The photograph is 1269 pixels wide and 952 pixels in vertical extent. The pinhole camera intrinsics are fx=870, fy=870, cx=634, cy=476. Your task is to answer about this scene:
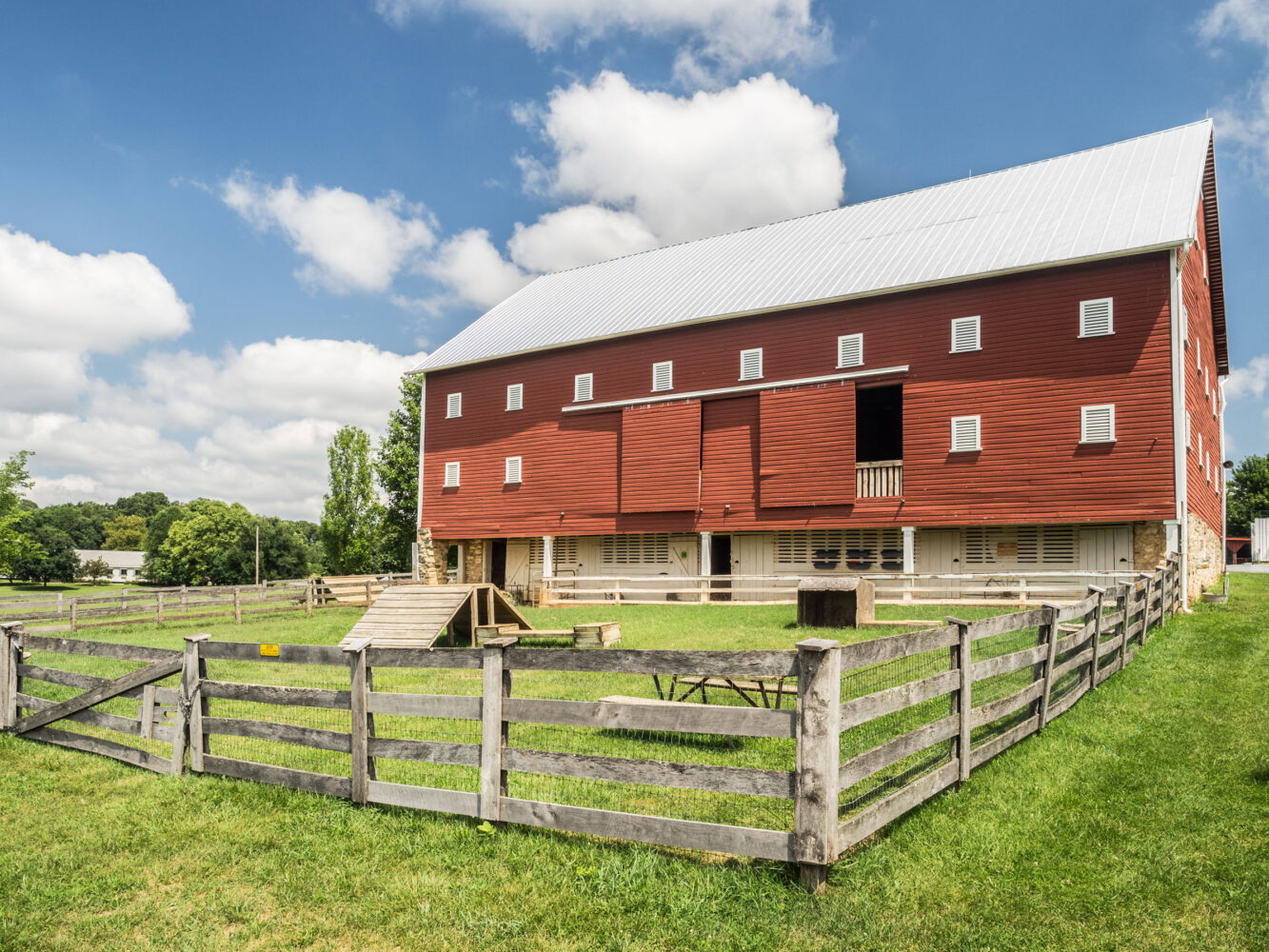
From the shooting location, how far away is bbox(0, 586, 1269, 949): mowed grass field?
415 cm

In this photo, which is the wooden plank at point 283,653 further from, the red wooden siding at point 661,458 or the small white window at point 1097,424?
the red wooden siding at point 661,458

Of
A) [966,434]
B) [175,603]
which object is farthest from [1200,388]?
[175,603]

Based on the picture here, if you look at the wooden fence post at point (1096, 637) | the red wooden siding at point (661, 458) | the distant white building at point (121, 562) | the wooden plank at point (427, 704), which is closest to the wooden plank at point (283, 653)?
the wooden plank at point (427, 704)

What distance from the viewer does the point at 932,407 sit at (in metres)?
22.3

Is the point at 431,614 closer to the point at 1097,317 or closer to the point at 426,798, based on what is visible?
the point at 426,798

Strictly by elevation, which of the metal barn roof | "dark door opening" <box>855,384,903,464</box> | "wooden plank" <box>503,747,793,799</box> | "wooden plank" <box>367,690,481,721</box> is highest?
the metal barn roof

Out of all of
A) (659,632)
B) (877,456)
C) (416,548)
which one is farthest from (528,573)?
(659,632)

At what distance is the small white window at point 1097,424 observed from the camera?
20047 millimetres

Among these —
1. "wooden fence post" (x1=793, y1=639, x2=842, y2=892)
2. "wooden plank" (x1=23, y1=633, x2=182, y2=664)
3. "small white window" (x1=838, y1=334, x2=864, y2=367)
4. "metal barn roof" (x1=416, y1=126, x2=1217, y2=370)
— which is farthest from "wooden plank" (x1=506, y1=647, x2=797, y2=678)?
"small white window" (x1=838, y1=334, x2=864, y2=367)

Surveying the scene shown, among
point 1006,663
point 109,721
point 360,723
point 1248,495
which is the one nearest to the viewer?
point 360,723

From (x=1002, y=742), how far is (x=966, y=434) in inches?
637

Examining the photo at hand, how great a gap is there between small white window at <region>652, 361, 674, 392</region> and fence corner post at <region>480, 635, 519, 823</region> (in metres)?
21.5

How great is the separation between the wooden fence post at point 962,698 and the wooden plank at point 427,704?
3329 millimetres

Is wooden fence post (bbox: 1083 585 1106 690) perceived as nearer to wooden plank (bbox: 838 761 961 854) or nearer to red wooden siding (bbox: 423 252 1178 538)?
wooden plank (bbox: 838 761 961 854)
